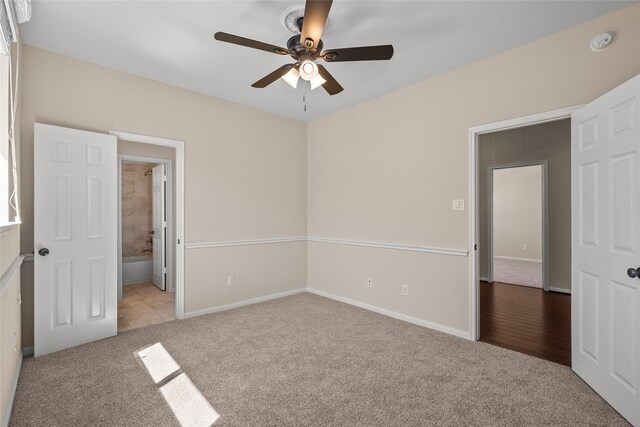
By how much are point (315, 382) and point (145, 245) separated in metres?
5.15

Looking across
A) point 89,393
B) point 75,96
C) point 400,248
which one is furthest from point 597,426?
point 75,96

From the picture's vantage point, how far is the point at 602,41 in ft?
7.63

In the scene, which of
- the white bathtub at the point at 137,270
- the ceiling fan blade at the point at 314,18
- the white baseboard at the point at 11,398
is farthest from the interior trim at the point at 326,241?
the white bathtub at the point at 137,270

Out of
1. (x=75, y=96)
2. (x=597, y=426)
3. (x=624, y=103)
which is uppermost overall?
(x=75, y=96)

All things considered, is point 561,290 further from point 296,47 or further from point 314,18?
point 314,18

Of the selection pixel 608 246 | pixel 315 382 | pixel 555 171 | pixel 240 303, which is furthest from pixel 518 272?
pixel 315 382

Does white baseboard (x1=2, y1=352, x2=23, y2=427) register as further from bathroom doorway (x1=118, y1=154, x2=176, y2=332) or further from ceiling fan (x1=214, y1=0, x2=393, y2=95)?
ceiling fan (x1=214, y1=0, x2=393, y2=95)

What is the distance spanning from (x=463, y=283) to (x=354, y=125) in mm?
2380

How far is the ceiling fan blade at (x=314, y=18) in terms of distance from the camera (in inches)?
65.2

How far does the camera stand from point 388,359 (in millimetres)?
2654

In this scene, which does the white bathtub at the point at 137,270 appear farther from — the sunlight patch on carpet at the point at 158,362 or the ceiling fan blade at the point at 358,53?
the ceiling fan blade at the point at 358,53

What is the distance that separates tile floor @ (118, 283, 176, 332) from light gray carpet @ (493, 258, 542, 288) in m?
5.42

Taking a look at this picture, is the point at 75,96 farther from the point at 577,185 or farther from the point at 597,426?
the point at 597,426

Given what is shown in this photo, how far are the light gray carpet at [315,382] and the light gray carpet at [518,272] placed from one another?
3250mm
